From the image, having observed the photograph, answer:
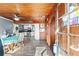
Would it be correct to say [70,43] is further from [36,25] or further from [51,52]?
[36,25]

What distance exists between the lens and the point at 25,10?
1.41 m

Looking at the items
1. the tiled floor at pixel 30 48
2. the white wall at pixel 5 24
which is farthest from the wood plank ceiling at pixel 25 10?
the tiled floor at pixel 30 48

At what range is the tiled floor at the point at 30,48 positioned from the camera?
142 centimetres

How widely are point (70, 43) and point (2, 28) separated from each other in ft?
2.35

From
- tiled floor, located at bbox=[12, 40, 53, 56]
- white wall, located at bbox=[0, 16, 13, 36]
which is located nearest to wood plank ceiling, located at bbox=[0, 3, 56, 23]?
white wall, located at bbox=[0, 16, 13, 36]

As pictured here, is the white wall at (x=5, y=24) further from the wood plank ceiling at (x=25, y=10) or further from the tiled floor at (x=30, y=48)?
the tiled floor at (x=30, y=48)

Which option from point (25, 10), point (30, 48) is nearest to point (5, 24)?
point (25, 10)

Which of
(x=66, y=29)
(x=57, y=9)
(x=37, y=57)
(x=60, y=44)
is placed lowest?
(x=37, y=57)

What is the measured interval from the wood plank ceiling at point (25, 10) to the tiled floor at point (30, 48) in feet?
0.82

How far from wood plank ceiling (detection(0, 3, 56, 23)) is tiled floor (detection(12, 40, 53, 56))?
0.25 m

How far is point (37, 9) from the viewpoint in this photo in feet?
4.67

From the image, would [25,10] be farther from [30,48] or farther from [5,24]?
[30,48]

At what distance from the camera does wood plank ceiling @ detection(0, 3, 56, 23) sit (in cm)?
139

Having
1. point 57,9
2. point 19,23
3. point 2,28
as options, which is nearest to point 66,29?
point 57,9
